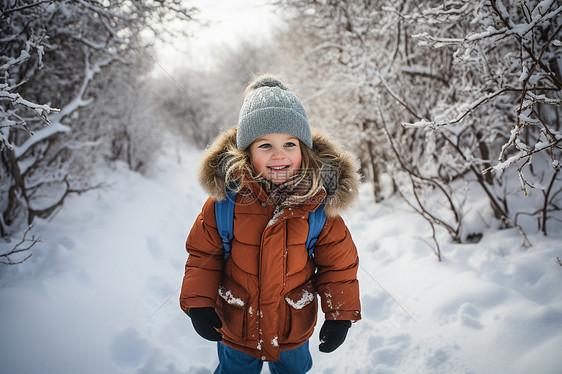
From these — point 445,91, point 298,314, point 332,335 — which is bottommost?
point 332,335

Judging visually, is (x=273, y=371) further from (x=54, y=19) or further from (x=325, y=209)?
(x=54, y=19)

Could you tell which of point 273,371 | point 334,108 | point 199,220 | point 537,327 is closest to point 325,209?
point 199,220

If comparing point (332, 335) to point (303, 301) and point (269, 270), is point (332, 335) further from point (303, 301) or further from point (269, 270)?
point (269, 270)

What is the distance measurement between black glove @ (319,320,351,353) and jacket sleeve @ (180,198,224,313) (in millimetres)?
619

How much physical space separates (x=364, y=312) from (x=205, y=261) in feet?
5.97

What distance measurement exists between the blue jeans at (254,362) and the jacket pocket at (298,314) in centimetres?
14

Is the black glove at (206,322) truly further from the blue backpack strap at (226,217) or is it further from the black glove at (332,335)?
the black glove at (332,335)

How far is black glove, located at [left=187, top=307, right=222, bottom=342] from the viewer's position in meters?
1.41

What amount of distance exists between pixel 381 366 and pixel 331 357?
39 centimetres

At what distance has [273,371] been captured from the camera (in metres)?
1.74

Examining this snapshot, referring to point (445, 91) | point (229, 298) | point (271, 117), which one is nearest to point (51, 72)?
point (271, 117)

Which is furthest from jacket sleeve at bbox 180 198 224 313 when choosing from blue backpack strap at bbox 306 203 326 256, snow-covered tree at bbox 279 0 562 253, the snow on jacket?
snow-covered tree at bbox 279 0 562 253

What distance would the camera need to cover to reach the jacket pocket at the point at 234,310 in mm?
1459

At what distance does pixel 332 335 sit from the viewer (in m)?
1.48
